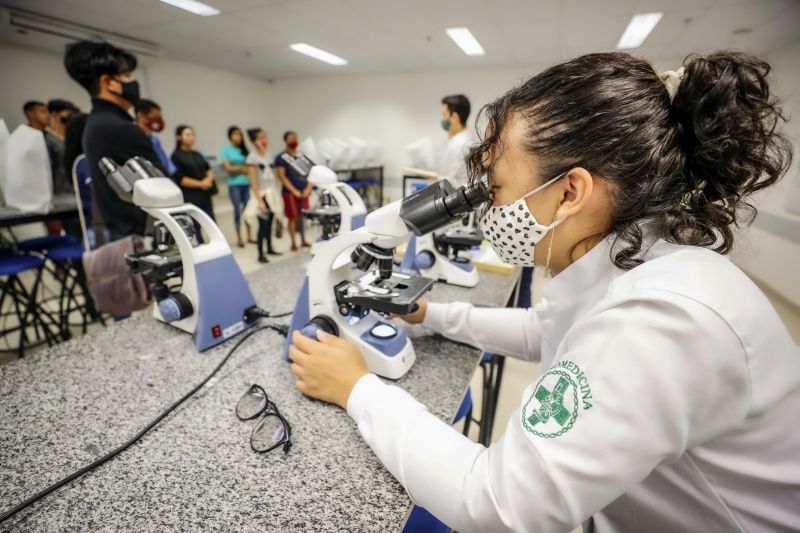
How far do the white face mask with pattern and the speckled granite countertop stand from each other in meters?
0.35

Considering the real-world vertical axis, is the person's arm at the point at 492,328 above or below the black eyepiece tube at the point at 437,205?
below

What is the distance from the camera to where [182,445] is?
24.9 inches

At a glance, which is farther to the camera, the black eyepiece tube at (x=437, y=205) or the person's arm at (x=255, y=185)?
the person's arm at (x=255, y=185)

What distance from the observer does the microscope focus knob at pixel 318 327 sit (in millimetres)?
795

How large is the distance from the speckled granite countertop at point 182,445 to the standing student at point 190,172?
2.83 metres

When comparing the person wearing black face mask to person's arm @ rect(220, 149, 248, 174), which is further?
person's arm @ rect(220, 149, 248, 174)

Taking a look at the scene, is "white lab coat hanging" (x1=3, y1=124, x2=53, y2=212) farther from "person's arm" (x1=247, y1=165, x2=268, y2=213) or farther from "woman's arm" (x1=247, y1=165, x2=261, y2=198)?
"woman's arm" (x1=247, y1=165, x2=261, y2=198)

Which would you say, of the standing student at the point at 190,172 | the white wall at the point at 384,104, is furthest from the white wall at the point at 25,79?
the white wall at the point at 384,104

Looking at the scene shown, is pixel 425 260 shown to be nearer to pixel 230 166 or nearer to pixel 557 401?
pixel 557 401

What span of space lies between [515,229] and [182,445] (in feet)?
2.45

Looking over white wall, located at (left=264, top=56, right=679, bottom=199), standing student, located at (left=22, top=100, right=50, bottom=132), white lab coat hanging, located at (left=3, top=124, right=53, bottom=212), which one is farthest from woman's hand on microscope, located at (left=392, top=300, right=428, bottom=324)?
white wall, located at (left=264, top=56, right=679, bottom=199)

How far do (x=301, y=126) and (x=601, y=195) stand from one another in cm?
869

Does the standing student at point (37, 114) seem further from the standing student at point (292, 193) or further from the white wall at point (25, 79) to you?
the standing student at point (292, 193)

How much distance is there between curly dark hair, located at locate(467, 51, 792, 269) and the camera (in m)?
0.52
